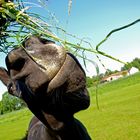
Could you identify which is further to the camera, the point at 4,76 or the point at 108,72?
the point at 4,76

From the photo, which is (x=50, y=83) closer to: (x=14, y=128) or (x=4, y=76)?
(x=4, y=76)

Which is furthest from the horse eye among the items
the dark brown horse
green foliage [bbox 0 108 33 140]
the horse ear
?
green foliage [bbox 0 108 33 140]

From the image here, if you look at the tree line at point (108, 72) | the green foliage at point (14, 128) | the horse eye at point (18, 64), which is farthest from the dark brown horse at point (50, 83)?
the green foliage at point (14, 128)

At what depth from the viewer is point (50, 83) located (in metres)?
1.64

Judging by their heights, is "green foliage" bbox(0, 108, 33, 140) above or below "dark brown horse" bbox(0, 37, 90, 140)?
below

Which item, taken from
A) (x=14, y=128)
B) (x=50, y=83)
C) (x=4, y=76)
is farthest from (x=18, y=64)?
(x=14, y=128)

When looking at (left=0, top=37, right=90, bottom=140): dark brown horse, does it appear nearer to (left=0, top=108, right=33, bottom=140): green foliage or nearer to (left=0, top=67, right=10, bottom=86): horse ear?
(left=0, top=67, right=10, bottom=86): horse ear

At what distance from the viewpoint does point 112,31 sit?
1.69m

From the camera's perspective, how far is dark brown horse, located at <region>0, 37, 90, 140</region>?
164cm

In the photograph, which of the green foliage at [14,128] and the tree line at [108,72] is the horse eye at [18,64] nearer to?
the tree line at [108,72]

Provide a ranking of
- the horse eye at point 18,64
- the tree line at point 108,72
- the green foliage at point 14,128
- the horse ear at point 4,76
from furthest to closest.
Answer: the green foliage at point 14,128 < the horse ear at point 4,76 < the horse eye at point 18,64 < the tree line at point 108,72

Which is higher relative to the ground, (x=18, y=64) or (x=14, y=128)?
(x=18, y=64)

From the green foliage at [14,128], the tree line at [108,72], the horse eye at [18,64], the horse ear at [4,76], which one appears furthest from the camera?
the green foliage at [14,128]

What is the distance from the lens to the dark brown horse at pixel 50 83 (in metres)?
1.64
